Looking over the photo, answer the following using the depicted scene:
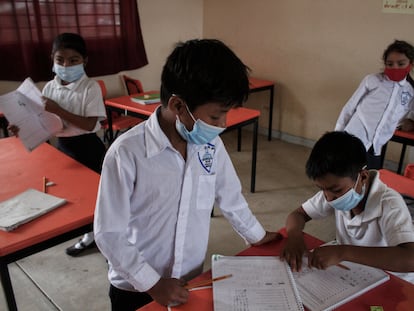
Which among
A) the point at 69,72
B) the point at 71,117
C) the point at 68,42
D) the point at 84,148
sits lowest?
the point at 84,148

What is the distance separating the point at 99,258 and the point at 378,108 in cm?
222

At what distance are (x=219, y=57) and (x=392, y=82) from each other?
226cm

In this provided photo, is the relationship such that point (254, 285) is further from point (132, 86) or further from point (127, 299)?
point (132, 86)

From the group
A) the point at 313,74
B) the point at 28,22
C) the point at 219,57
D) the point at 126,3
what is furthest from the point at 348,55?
the point at 219,57

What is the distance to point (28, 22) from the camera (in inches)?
143

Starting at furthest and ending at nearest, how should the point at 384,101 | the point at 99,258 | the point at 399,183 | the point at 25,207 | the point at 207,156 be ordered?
the point at 384,101, the point at 99,258, the point at 399,183, the point at 25,207, the point at 207,156

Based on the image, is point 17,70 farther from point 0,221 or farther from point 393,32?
point 393,32

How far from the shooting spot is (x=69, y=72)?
7.04ft

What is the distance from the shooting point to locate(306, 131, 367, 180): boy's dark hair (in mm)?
1202

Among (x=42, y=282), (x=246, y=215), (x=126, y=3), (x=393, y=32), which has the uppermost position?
(x=126, y=3)

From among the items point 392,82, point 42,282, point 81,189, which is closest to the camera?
point 81,189

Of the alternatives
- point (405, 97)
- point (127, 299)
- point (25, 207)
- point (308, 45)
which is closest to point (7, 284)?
point (25, 207)

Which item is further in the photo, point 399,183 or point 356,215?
point 399,183

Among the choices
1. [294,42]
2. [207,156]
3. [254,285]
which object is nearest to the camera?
[254,285]
